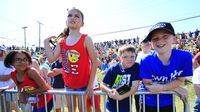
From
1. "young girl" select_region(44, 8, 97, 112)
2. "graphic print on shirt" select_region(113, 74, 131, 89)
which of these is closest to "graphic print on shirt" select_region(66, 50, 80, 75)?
"young girl" select_region(44, 8, 97, 112)

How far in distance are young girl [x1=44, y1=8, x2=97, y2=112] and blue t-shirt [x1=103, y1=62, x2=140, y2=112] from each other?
10.8 inches

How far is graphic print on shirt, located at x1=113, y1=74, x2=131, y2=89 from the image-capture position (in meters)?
3.52

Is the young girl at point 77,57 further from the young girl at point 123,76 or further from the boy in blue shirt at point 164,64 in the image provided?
the boy in blue shirt at point 164,64

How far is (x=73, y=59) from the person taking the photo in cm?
354

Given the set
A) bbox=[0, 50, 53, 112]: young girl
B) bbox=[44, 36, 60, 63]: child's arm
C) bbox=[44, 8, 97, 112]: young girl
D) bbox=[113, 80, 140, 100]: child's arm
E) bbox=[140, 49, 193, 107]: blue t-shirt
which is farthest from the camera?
bbox=[44, 36, 60, 63]: child's arm

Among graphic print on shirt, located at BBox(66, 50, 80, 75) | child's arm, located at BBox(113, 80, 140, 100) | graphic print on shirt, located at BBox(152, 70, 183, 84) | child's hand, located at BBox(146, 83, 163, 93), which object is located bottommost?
child's arm, located at BBox(113, 80, 140, 100)

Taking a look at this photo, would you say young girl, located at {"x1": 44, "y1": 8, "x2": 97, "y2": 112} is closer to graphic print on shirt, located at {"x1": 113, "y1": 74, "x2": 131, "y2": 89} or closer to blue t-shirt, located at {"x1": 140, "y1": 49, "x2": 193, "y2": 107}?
graphic print on shirt, located at {"x1": 113, "y1": 74, "x2": 131, "y2": 89}

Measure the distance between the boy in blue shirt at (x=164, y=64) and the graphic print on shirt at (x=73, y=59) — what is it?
87 cm

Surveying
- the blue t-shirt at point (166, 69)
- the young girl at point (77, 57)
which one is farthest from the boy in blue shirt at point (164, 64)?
the young girl at point (77, 57)

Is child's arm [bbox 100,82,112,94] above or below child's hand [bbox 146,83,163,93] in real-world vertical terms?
below

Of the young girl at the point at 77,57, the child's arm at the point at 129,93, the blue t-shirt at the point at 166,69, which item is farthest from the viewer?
the young girl at the point at 77,57

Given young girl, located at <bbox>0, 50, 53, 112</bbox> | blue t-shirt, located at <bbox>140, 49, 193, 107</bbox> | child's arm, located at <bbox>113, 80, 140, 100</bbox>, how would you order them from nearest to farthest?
blue t-shirt, located at <bbox>140, 49, 193, 107</bbox> < child's arm, located at <bbox>113, 80, 140, 100</bbox> < young girl, located at <bbox>0, 50, 53, 112</bbox>

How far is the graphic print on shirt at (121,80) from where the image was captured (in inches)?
138

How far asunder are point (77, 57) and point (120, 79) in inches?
24.2
